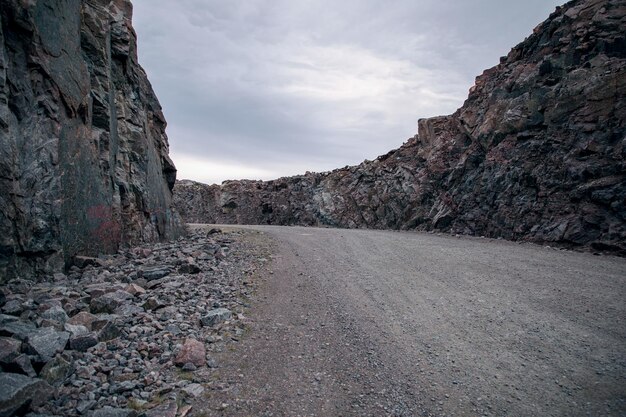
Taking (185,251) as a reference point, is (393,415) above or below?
below

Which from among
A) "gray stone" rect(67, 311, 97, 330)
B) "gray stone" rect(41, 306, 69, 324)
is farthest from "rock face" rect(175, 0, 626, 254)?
"gray stone" rect(41, 306, 69, 324)

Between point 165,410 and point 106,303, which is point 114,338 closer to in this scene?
point 106,303

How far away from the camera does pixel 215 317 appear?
20.2 ft

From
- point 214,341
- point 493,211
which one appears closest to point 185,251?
point 214,341

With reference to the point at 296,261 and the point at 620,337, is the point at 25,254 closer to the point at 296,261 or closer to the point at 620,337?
the point at 296,261

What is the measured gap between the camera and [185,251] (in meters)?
11.1

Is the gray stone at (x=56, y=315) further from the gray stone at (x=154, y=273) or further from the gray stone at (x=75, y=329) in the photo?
the gray stone at (x=154, y=273)

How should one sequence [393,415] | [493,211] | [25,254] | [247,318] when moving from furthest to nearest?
1. [493,211]
2. [25,254]
3. [247,318]
4. [393,415]

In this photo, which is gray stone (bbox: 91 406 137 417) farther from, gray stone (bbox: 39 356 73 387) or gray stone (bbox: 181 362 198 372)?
gray stone (bbox: 181 362 198 372)

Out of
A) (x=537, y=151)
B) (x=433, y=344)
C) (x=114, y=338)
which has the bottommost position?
(x=433, y=344)

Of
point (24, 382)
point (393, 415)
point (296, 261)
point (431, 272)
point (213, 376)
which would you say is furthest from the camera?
point (296, 261)

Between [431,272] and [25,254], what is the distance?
9.83 m

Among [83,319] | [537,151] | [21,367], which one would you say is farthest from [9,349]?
[537,151]

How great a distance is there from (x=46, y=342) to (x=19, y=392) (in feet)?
3.87
